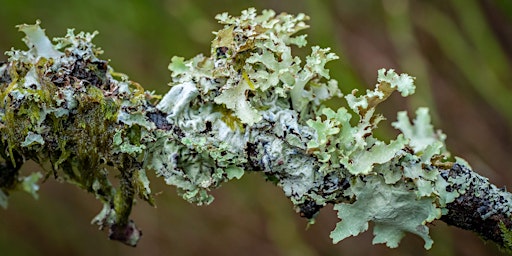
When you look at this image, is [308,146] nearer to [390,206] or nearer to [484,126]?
[390,206]

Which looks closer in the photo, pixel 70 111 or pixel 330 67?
pixel 70 111

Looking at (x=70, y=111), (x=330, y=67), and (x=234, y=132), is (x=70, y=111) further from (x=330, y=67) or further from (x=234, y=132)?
(x=330, y=67)

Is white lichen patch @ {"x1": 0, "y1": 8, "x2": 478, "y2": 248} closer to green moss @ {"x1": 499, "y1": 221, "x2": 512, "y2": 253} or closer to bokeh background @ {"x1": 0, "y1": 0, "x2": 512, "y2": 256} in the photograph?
green moss @ {"x1": 499, "y1": 221, "x2": 512, "y2": 253}

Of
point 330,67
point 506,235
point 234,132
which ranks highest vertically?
point 330,67

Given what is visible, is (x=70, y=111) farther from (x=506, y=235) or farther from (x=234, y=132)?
(x=506, y=235)

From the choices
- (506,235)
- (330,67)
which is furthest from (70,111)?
(330,67)

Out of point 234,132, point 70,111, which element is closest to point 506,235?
point 234,132

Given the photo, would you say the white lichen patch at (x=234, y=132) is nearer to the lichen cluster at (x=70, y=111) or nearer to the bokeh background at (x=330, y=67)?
the lichen cluster at (x=70, y=111)

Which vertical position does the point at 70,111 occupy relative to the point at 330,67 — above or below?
below

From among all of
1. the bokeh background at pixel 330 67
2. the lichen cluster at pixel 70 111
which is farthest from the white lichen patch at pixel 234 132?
the bokeh background at pixel 330 67
